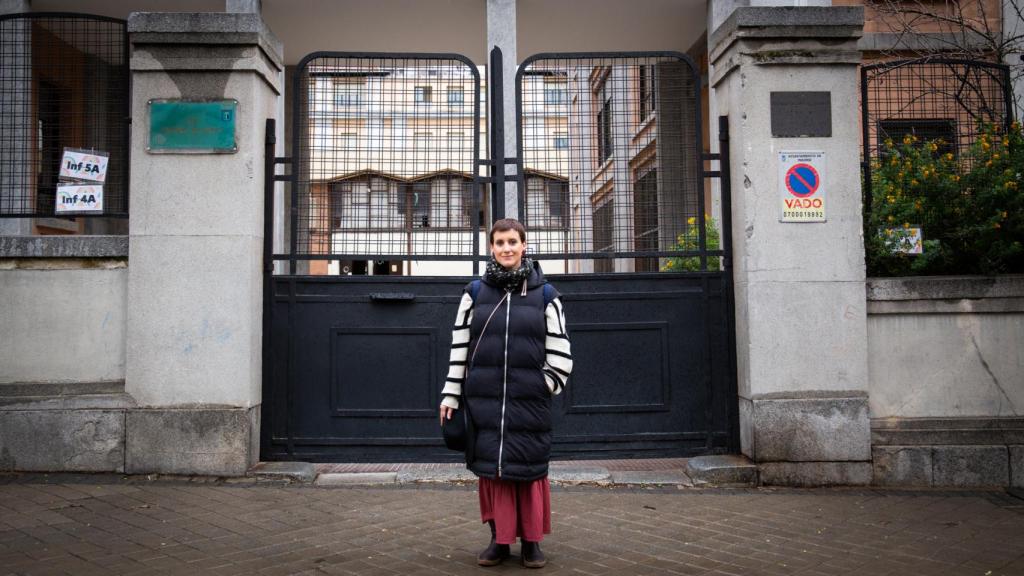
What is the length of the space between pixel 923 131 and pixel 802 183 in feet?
7.08

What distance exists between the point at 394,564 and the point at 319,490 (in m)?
1.94

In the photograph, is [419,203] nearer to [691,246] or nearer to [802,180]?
[691,246]

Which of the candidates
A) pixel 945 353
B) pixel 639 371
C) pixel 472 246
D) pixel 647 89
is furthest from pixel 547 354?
pixel 945 353

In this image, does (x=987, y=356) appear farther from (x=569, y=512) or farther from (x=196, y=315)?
(x=196, y=315)

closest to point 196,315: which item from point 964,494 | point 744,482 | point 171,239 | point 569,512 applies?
point 171,239

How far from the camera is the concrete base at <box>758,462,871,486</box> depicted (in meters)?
6.15

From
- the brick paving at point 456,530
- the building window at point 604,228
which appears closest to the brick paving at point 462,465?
the brick paving at point 456,530

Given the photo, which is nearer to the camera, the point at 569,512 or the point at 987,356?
the point at 569,512

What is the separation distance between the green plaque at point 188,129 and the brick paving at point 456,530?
2.86 meters

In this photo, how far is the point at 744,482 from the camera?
6180mm

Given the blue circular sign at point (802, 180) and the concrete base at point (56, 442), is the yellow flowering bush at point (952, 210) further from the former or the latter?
the concrete base at point (56, 442)

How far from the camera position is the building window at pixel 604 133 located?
705 centimetres

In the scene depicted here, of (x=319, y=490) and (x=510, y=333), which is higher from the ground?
(x=510, y=333)

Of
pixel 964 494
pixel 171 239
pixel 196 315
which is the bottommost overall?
pixel 964 494
